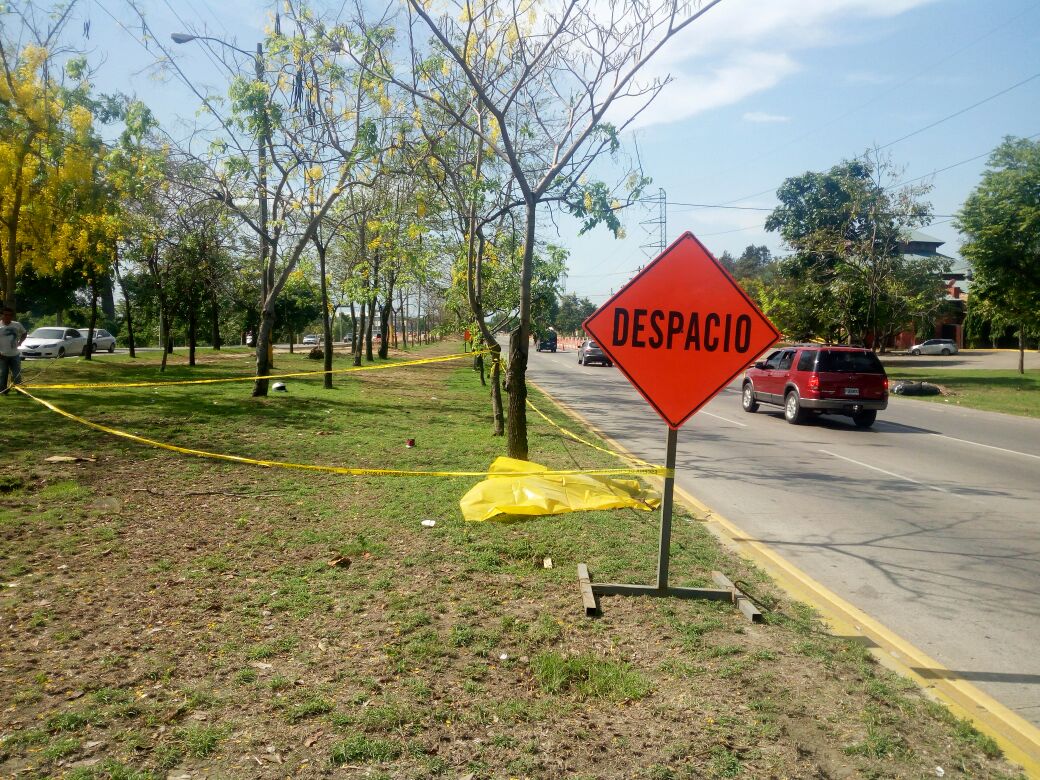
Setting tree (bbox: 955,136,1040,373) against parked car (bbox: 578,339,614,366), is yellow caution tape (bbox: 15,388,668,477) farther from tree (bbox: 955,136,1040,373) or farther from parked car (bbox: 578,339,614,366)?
parked car (bbox: 578,339,614,366)

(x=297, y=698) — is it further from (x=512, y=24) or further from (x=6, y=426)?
(x=6, y=426)

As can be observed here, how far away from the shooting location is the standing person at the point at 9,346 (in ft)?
45.9

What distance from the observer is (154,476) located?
29.2ft

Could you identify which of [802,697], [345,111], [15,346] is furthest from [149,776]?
[15,346]

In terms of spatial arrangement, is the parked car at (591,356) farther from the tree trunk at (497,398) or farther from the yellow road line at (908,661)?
the yellow road line at (908,661)

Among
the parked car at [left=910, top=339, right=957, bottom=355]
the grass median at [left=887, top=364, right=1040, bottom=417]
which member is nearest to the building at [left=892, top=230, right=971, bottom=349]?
the parked car at [left=910, top=339, right=957, bottom=355]

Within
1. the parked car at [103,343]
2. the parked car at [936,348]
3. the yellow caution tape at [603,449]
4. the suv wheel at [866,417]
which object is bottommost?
the yellow caution tape at [603,449]

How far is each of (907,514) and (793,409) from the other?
9.02 m

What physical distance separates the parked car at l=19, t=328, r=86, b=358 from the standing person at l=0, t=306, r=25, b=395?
19353mm

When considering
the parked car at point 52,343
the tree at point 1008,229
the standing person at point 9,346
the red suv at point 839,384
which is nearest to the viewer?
the standing person at point 9,346

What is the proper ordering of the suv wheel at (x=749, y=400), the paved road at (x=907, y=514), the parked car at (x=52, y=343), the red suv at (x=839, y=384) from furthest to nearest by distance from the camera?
the parked car at (x=52, y=343), the suv wheel at (x=749, y=400), the red suv at (x=839, y=384), the paved road at (x=907, y=514)

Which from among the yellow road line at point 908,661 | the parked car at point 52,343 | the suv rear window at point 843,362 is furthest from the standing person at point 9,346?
the parked car at point 52,343

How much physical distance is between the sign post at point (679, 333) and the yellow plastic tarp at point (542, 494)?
6.95 ft

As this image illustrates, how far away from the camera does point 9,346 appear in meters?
14.4
